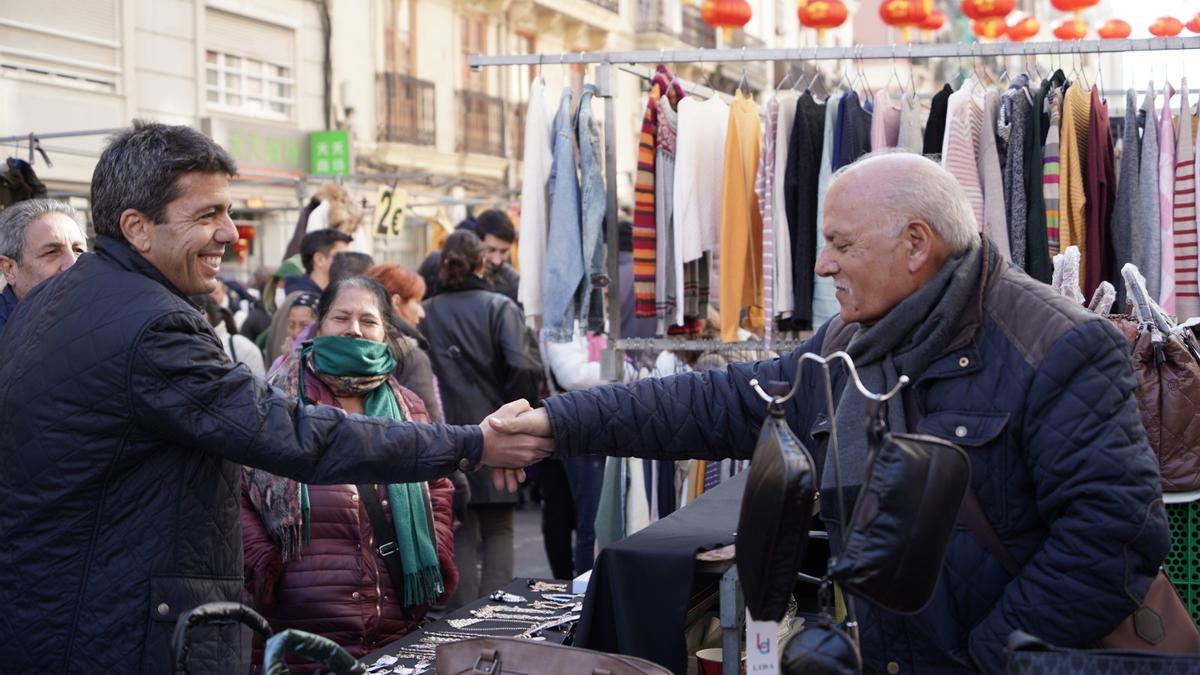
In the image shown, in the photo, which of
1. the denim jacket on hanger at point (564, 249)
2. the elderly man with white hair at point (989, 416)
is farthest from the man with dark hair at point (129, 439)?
the denim jacket on hanger at point (564, 249)

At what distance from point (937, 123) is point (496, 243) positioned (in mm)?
3242

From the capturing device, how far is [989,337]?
249 cm

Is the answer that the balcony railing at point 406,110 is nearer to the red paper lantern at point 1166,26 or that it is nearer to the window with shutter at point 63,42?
the window with shutter at point 63,42

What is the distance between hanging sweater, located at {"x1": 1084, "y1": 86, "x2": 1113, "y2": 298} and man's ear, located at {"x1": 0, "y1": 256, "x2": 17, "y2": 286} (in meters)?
4.05

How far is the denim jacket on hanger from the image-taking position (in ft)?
18.4

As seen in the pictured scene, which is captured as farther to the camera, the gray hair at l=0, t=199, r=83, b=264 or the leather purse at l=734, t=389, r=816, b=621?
the gray hair at l=0, t=199, r=83, b=264

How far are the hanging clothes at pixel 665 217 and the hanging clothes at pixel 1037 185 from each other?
4.89 feet

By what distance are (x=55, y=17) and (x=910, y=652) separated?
1452 cm

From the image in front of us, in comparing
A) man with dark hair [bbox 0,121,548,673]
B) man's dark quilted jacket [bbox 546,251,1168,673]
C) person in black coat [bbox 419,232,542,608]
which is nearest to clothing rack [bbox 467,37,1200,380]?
person in black coat [bbox 419,232,542,608]

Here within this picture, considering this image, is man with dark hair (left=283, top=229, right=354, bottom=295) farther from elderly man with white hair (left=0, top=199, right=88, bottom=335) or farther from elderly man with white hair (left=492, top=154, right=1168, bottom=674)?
elderly man with white hair (left=492, top=154, right=1168, bottom=674)

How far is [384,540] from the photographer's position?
3.85 metres

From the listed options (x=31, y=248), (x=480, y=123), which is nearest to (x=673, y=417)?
(x=31, y=248)

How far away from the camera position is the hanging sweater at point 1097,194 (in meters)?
5.18

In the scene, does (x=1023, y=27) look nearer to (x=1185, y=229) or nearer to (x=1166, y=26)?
(x=1166, y=26)
